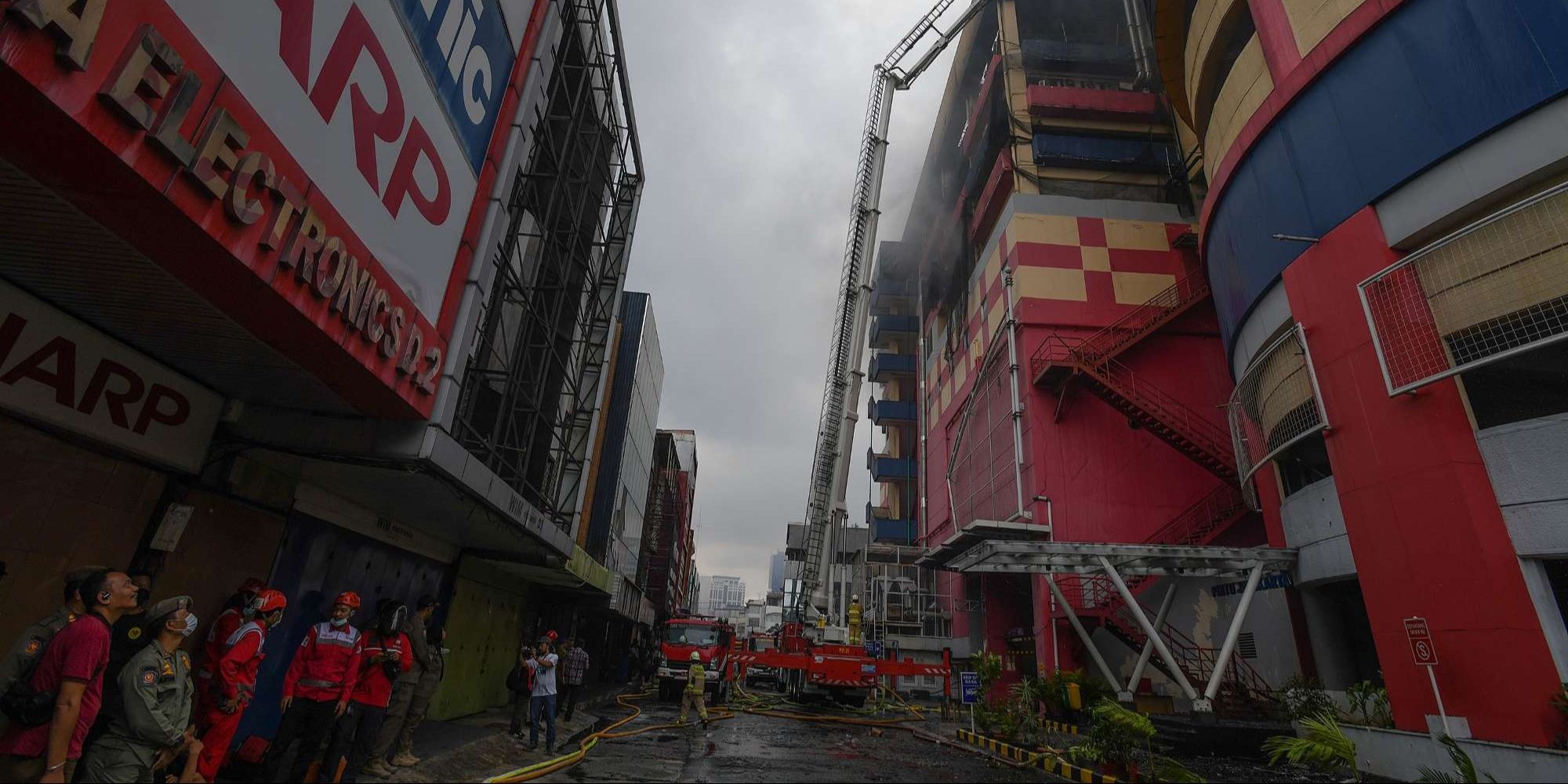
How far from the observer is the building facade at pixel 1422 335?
941cm

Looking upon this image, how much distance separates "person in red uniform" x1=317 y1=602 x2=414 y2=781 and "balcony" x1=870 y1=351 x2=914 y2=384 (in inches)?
1780

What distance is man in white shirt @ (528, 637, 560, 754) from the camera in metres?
9.71

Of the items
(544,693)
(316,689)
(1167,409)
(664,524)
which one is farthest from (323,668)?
(664,524)

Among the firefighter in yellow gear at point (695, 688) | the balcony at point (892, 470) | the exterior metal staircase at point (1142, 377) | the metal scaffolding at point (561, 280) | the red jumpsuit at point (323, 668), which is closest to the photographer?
the red jumpsuit at point (323, 668)

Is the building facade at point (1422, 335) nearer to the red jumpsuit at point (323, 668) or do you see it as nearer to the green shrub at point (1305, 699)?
the green shrub at point (1305, 699)

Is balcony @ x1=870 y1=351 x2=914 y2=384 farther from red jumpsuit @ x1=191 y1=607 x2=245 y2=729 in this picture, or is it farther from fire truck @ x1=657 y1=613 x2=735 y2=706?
red jumpsuit @ x1=191 y1=607 x2=245 y2=729

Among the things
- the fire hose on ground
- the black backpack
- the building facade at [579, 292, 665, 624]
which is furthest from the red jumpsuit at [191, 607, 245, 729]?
the building facade at [579, 292, 665, 624]

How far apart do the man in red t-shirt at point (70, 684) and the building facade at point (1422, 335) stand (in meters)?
14.8

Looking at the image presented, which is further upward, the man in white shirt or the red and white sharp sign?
the red and white sharp sign

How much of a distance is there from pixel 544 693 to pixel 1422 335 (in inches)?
578

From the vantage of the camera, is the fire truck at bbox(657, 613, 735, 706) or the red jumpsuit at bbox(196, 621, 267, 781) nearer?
the red jumpsuit at bbox(196, 621, 267, 781)

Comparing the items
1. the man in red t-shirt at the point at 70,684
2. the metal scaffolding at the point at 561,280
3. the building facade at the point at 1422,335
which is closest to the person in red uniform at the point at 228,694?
the man in red t-shirt at the point at 70,684

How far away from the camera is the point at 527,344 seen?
41.4 feet

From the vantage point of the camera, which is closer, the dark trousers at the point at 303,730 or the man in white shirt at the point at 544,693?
the dark trousers at the point at 303,730
